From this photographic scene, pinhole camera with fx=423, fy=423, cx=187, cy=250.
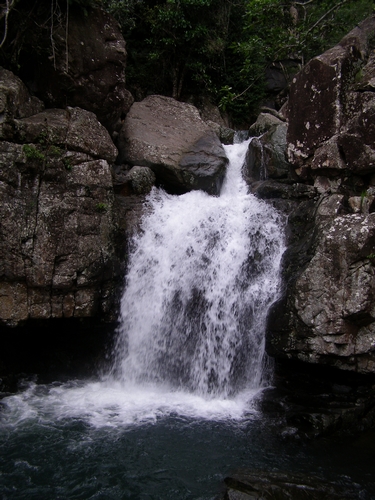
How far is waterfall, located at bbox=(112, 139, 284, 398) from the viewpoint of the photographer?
30.5ft

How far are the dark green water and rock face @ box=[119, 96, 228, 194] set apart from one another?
20.4 feet

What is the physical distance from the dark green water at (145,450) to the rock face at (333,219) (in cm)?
170

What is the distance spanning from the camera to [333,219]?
878 cm

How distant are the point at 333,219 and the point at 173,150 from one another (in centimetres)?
573

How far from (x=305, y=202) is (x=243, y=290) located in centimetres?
280

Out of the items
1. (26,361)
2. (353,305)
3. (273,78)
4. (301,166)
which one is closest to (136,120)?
(301,166)

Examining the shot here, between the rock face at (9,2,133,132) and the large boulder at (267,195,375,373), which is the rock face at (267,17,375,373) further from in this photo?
the rock face at (9,2,133,132)

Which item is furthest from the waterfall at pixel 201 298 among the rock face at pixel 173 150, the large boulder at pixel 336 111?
the large boulder at pixel 336 111

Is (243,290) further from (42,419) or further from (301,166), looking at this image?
(42,419)

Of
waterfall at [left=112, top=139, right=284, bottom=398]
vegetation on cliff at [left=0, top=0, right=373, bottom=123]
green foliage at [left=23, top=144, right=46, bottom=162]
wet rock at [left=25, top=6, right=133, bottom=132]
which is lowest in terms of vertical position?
waterfall at [left=112, top=139, right=284, bottom=398]

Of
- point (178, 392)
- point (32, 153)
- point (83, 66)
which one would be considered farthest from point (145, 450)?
point (83, 66)

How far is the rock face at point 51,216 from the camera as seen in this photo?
905cm

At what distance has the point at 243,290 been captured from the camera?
9727 millimetres

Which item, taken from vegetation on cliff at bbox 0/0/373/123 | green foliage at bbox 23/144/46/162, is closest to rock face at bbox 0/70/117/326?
green foliage at bbox 23/144/46/162
